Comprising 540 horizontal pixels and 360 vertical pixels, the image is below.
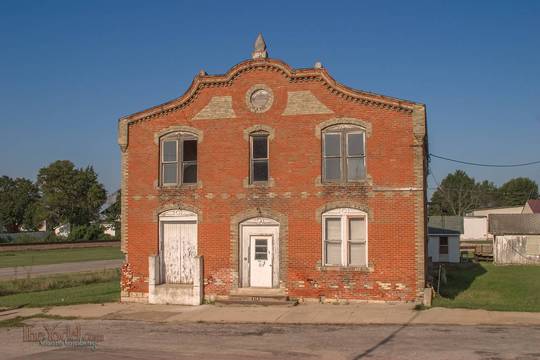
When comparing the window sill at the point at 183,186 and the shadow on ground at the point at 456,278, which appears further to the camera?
the shadow on ground at the point at 456,278

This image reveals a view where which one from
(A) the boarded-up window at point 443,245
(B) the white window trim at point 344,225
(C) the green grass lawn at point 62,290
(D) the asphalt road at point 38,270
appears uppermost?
(B) the white window trim at point 344,225

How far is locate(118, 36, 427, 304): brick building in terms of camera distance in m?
→ 19.4

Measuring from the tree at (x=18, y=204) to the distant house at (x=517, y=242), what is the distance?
3506 inches

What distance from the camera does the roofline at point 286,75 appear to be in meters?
19.7

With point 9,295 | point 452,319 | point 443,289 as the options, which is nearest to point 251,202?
point 452,319

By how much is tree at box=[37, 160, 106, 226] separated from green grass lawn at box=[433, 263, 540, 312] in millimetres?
73455

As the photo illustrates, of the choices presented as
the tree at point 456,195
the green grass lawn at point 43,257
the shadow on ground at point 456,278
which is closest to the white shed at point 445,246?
the shadow on ground at point 456,278

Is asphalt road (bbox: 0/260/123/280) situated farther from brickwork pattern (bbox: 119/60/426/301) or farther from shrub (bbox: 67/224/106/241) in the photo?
shrub (bbox: 67/224/106/241)

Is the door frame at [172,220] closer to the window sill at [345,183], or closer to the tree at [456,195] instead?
the window sill at [345,183]

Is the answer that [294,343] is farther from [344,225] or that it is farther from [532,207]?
[532,207]

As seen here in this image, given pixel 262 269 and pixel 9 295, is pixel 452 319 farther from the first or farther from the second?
pixel 9 295

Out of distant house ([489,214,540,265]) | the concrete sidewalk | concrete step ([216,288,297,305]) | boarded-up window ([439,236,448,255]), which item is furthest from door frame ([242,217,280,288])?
distant house ([489,214,540,265])

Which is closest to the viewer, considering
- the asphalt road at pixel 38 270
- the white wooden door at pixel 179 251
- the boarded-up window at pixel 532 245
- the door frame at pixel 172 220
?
the door frame at pixel 172 220

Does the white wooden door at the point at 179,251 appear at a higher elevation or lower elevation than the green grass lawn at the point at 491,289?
higher
